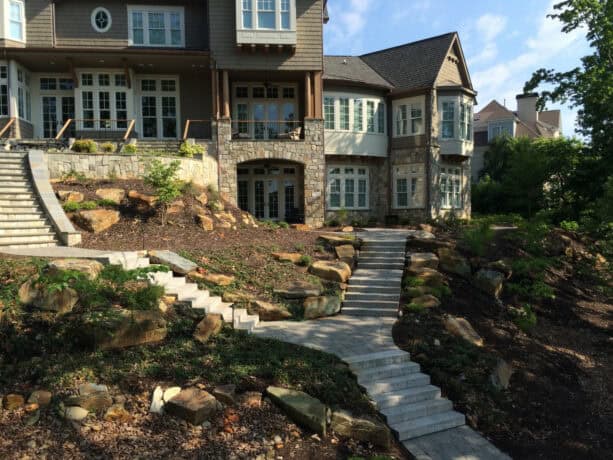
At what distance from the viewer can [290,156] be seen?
18.8 metres

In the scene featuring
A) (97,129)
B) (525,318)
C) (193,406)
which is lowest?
(525,318)

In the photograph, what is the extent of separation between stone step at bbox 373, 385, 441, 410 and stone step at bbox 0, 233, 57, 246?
27.0ft

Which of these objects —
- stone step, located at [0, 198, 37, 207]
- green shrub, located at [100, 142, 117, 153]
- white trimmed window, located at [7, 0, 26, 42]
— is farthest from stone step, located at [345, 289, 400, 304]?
white trimmed window, located at [7, 0, 26, 42]

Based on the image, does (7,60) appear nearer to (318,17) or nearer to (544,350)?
(318,17)

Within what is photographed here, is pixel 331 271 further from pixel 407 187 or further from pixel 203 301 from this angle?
pixel 407 187

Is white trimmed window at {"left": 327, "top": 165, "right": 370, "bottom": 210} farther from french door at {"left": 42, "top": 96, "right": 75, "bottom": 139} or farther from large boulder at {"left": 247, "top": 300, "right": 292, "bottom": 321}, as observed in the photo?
large boulder at {"left": 247, "top": 300, "right": 292, "bottom": 321}

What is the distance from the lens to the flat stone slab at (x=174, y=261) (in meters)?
8.93

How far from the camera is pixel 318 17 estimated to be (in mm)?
19500

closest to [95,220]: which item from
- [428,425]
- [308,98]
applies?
[428,425]

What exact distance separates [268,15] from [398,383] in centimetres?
1660

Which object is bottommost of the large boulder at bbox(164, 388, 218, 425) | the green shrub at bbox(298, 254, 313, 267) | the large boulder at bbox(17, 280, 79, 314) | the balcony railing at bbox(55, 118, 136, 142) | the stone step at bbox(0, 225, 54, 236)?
the large boulder at bbox(164, 388, 218, 425)

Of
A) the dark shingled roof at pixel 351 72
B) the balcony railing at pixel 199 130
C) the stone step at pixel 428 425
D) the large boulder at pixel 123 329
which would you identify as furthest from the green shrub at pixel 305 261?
the dark shingled roof at pixel 351 72

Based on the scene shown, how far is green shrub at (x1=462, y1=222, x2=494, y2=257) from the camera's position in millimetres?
12234

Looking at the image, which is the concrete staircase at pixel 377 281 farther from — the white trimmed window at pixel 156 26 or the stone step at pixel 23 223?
the white trimmed window at pixel 156 26
